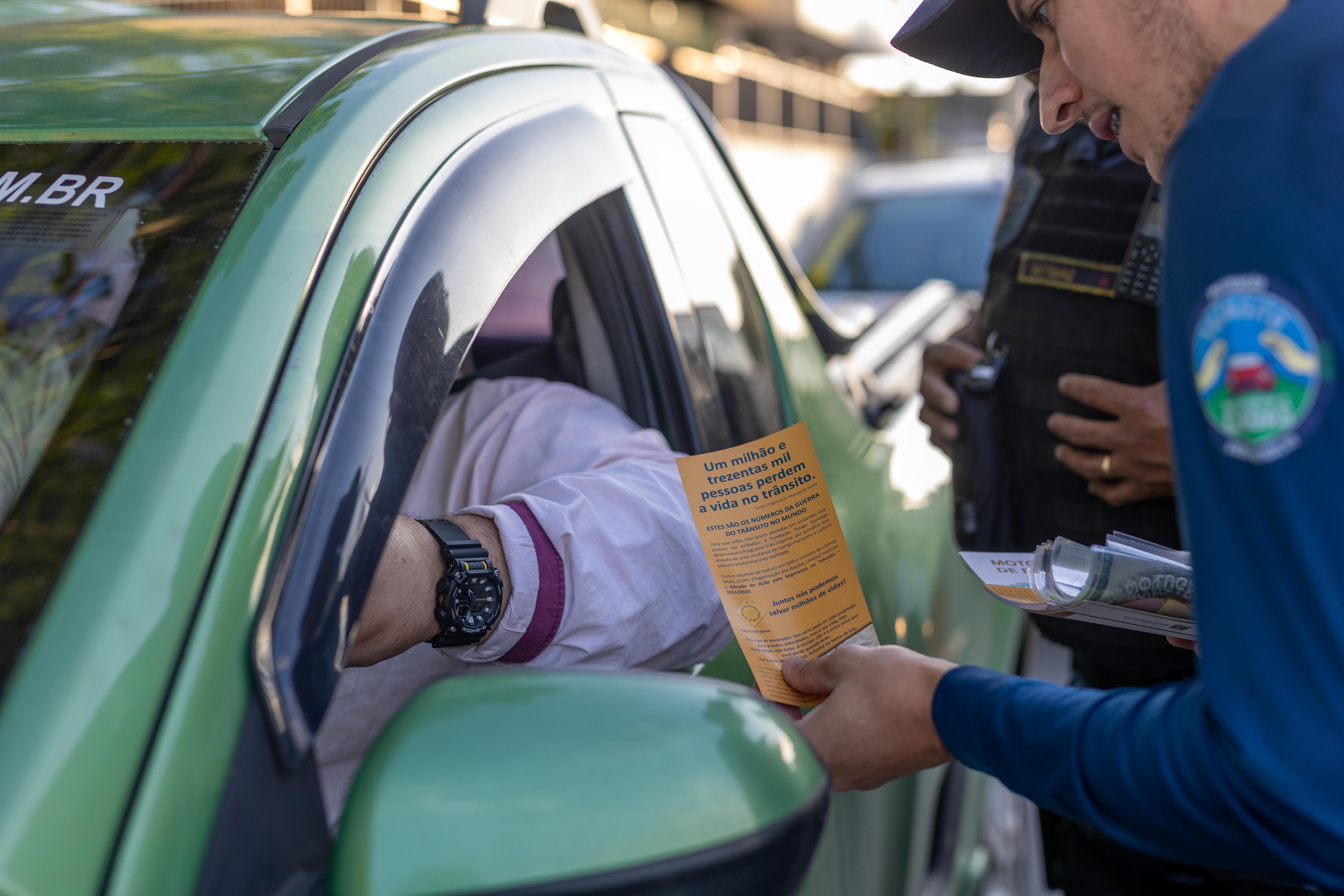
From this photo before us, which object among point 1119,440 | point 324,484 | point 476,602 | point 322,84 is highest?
point 322,84

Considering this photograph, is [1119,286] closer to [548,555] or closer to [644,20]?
[548,555]

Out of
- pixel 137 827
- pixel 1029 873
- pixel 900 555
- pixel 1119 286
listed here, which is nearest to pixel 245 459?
pixel 137 827

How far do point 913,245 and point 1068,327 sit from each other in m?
4.35

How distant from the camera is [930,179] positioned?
21.4 ft

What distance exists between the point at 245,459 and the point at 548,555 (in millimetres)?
389

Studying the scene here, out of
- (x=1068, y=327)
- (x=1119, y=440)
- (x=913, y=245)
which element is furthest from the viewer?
(x=913, y=245)

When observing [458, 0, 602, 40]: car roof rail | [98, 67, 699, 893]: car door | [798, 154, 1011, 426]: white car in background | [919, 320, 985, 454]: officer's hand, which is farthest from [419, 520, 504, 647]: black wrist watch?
[798, 154, 1011, 426]: white car in background

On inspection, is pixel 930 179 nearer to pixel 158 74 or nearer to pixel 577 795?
pixel 158 74

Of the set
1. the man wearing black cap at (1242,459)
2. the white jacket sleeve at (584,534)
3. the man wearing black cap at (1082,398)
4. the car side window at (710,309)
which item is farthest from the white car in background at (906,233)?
the man wearing black cap at (1242,459)

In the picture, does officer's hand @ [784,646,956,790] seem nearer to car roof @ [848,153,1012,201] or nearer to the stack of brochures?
the stack of brochures

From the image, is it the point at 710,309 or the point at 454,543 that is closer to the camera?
the point at 454,543

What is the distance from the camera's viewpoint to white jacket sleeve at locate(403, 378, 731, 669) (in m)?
1.14

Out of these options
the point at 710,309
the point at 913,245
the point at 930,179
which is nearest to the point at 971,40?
the point at 710,309

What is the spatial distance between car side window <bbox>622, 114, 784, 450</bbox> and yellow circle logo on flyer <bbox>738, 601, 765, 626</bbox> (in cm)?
47
